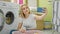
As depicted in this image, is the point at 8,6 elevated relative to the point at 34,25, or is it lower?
elevated

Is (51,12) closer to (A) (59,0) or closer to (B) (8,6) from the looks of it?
(A) (59,0)

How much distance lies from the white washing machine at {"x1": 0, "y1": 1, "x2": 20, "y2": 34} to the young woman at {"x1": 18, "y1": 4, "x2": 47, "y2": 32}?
72 mm

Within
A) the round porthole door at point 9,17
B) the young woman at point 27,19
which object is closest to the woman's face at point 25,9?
the young woman at point 27,19

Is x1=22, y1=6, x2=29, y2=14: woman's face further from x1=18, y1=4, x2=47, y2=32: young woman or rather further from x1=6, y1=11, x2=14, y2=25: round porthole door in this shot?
x1=6, y1=11, x2=14, y2=25: round porthole door

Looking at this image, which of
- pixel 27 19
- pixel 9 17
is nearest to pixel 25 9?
pixel 27 19

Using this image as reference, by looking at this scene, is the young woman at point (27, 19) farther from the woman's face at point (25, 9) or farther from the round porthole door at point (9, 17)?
the round porthole door at point (9, 17)

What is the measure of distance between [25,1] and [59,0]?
19.8 inches

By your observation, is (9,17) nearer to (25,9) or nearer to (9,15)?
(9,15)

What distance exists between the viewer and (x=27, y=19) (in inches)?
77.0

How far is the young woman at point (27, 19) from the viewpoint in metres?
1.93

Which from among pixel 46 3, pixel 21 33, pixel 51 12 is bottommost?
pixel 21 33

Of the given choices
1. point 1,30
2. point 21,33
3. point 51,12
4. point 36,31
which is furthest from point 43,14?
point 1,30

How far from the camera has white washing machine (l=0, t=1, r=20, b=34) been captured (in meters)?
1.87

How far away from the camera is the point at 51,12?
199cm
